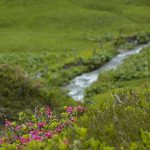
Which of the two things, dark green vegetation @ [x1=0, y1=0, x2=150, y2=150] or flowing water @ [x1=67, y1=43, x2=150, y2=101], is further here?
Result: flowing water @ [x1=67, y1=43, x2=150, y2=101]

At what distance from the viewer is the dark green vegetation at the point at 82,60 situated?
5379 millimetres

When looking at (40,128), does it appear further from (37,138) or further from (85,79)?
(85,79)

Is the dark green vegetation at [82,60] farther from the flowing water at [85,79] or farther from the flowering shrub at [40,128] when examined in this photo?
the flowing water at [85,79]

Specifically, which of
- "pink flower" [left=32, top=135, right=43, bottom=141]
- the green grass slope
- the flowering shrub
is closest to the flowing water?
the green grass slope

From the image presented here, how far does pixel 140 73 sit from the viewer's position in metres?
28.6

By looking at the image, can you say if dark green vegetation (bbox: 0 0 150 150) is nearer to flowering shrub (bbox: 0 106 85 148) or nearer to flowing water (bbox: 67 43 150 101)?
flowering shrub (bbox: 0 106 85 148)

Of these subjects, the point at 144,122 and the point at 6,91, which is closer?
the point at 144,122

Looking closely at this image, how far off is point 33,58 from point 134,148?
37.0 meters

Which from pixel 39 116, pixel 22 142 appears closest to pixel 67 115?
pixel 39 116

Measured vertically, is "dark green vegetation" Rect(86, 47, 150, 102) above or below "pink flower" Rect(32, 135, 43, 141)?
below

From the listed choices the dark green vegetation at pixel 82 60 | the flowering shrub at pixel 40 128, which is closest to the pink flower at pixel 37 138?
the flowering shrub at pixel 40 128

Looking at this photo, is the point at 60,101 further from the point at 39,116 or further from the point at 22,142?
the point at 22,142

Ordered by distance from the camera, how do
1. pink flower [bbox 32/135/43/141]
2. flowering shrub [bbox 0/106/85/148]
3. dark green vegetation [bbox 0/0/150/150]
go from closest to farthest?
dark green vegetation [bbox 0/0/150/150]
pink flower [bbox 32/135/43/141]
flowering shrub [bbox 0/106/85/148]

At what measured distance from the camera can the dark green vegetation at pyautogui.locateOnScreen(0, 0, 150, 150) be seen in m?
5.38
